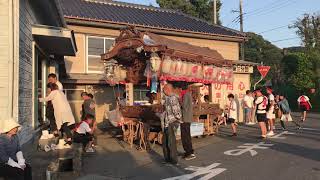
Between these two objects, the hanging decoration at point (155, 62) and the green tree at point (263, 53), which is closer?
the hanging decoration at point (155, 62)

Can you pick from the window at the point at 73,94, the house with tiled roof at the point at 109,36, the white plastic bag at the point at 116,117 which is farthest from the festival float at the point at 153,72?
the window at the point at 73,94

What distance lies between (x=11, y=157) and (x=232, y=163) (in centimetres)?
561

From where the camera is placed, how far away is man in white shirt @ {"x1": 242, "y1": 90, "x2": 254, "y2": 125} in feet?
68.6

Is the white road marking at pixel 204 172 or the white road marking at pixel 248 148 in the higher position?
the white road marking at pixel 248 148

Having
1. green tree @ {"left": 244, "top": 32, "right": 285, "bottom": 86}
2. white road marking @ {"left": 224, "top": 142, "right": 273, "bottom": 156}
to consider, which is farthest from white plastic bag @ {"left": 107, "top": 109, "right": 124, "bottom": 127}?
green tree @ {"left": 244, "top": 32, "right": 285, "bottom": 86}

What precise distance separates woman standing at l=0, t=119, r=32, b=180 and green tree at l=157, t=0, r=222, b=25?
37261 mm

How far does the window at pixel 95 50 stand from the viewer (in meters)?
20.3

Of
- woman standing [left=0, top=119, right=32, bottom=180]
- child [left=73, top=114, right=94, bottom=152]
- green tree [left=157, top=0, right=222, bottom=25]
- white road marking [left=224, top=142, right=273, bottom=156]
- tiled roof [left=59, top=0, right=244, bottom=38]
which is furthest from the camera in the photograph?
green tree [left=157, top=0, right=222, bottom=25]

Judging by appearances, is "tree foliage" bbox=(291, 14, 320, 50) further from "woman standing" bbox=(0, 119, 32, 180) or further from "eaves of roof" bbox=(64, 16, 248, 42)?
"woman standing" bbox=(0, 119, 32, 180)

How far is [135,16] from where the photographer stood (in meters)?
23.2

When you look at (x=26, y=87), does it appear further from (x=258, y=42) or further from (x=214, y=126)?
(x=258, y=42)

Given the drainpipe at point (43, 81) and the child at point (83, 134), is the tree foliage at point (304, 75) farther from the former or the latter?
the child at point (83, 134)

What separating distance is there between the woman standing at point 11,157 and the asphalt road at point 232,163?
8.54 ft

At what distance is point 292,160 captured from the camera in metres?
10.5
